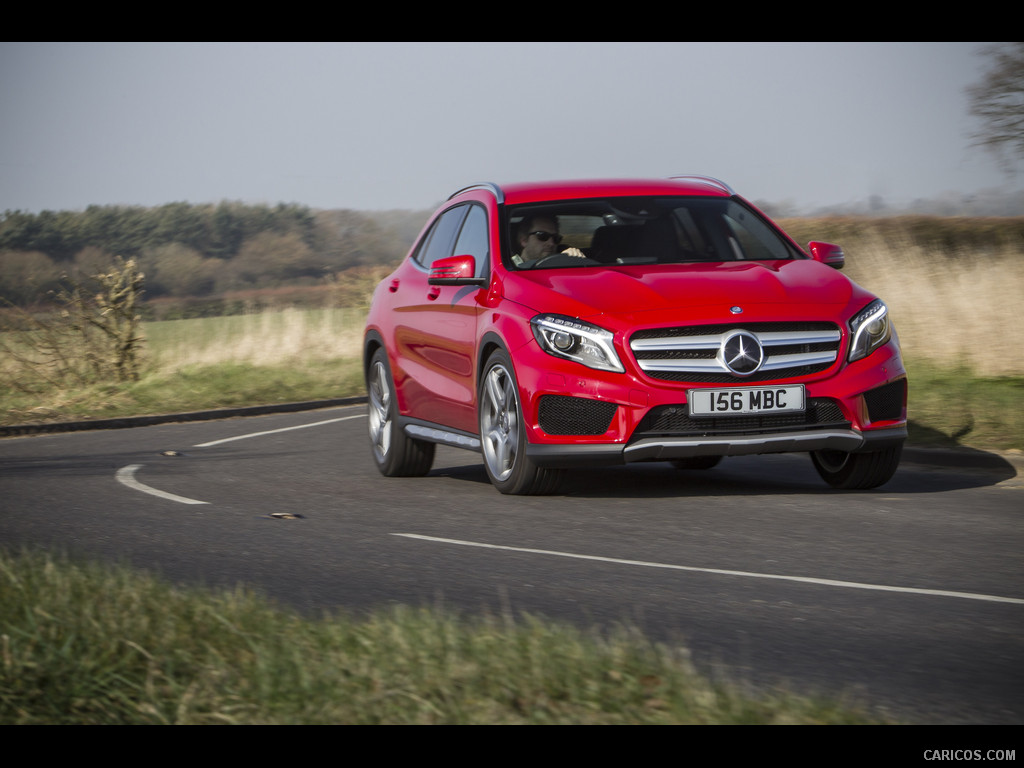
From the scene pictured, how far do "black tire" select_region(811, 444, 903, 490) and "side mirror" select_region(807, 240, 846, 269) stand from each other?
124 cm

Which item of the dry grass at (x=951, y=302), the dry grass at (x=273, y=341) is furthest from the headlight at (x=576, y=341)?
the dry grass at (x=273, y=341)

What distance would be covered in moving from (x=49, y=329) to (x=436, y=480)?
14038 mm

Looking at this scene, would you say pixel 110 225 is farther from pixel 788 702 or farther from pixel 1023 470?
pixel 788 702

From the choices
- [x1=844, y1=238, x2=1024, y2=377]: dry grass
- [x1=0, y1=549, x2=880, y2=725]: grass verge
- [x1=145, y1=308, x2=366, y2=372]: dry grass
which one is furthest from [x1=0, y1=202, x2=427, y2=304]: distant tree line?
[x1=0, y1=549, x2=880, y2=725]: grass verge

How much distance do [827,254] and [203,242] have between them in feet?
195

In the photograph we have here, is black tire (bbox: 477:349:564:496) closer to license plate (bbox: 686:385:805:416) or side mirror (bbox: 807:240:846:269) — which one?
license plate (bbox: 686:385:805:416)

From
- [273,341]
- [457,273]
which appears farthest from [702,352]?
[273,341]

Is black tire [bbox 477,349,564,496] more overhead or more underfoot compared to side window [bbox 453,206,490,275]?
more underfoot

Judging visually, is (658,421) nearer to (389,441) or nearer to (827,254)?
(827,254)

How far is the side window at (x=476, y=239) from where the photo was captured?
9695 millimetres

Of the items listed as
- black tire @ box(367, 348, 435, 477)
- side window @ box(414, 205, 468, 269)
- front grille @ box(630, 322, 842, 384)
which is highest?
side window @ box(414, 205, 468, 269)

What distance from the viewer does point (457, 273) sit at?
9.36 meters

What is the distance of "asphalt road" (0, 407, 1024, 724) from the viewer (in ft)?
15.8

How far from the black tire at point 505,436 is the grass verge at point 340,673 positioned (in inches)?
141
